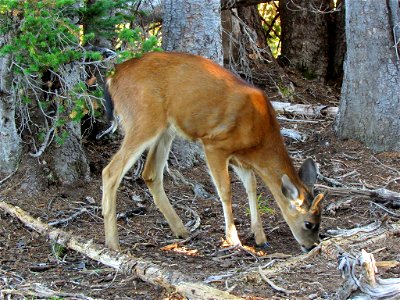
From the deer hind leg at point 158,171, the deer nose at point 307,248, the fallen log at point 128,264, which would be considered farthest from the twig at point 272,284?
the deer hind leg at point 158,171

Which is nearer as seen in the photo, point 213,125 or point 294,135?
point 213,125

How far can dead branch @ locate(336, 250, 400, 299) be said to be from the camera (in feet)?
17.1

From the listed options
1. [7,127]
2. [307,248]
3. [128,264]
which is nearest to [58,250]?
[128,264]

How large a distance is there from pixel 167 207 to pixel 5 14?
2.65m

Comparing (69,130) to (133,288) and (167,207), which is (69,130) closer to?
(167,207)

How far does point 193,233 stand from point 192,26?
282 centimetres

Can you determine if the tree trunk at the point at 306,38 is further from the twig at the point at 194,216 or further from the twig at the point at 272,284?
the twig at the point at 272,284

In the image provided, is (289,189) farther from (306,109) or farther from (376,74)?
(306,109)

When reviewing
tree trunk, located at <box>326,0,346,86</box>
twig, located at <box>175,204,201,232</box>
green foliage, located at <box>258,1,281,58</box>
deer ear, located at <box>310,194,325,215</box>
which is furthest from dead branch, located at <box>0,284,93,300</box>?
green foliage, located at <box>258,1,281,58</box>

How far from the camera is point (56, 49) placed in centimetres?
735

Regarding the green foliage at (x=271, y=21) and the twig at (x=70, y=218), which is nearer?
the twig at (x=70, y=218)

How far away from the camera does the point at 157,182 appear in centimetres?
861

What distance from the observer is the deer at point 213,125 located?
7902 mm

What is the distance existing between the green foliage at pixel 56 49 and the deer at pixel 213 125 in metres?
0.29
